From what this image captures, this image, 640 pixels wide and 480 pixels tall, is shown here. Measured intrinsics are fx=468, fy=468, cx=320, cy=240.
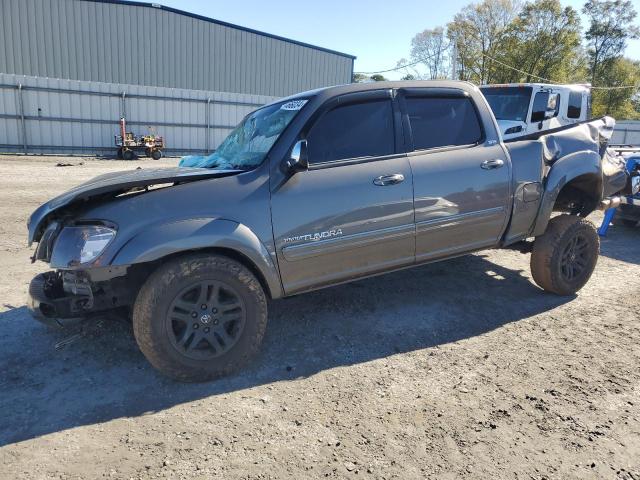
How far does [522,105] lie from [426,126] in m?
7.69

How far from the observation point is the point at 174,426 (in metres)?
2.63

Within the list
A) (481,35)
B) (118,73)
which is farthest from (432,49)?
(118,73)

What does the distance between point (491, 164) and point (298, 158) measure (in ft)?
6.09

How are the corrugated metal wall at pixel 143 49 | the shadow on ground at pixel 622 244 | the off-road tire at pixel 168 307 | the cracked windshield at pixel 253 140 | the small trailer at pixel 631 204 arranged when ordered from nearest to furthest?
the off-road tire at pixel 168 307, the cracked windshield at pixel 253 140, the shadow on ground at pixel 622 244, the small trailer at pixel 631 204, the corrugated metal wall at pixel 143 49

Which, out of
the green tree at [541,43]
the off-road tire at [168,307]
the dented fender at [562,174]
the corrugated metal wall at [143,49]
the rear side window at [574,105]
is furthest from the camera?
the green tree at [541,43]

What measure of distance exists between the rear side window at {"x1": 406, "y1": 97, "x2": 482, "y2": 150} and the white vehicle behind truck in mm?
6426

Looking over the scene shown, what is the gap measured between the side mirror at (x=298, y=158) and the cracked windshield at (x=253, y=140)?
0.24 metres

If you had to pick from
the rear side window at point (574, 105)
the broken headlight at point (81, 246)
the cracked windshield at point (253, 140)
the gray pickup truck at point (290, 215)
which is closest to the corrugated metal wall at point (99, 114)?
the rear side window at point (574, 105)

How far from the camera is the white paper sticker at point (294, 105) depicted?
3.52m

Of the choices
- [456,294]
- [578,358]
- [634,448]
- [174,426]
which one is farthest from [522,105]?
[174,426]

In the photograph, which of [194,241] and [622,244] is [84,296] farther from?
[622,244]

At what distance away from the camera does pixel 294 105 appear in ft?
11.8

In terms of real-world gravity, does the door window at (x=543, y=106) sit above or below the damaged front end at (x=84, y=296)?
above

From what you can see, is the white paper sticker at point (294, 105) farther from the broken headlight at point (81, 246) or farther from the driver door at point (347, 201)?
the broken headlight at point (81, 246)
